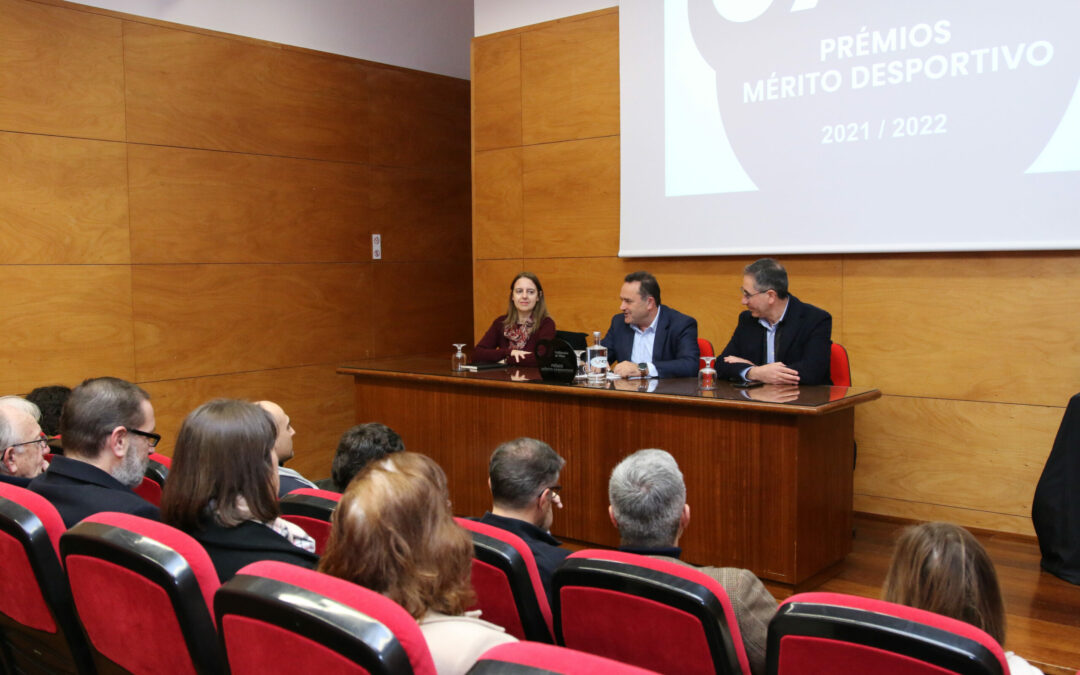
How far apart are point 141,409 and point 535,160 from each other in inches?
163

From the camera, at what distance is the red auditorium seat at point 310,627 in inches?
44.9

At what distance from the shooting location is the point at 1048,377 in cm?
430

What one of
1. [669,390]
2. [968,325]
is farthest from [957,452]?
[669,390]

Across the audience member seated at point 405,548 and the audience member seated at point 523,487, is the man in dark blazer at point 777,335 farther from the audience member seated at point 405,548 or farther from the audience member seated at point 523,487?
the audience member seated at point 405,548

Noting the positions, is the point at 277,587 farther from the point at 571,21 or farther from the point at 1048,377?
the point at 571,21

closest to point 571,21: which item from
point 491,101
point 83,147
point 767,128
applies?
point 491,101

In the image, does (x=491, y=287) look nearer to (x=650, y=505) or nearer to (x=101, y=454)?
(x=101, y=454)

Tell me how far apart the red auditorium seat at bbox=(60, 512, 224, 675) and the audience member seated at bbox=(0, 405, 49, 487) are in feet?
3.50

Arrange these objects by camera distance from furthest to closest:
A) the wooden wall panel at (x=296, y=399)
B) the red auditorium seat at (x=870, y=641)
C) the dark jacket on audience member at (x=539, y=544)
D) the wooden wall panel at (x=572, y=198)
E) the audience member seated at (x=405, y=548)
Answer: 1. the wooden wall panel at (x=572, y=198)
2. the wooden wall panel at (x=296, y=399)
3. the dark jacket on audience member at (x=539, y=544)
4. the audience member seated at (x=405, y=548)
5. the red auditorium seat at (x=870, y=641)

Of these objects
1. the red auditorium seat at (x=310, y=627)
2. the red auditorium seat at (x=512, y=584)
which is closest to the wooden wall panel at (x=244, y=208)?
the red auditorium seat at (x=512, y=584)

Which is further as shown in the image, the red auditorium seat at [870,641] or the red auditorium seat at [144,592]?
the red auditorium seat at [144,592]

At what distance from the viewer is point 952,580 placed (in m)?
1.48

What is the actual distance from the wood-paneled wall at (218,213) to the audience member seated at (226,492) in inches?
148

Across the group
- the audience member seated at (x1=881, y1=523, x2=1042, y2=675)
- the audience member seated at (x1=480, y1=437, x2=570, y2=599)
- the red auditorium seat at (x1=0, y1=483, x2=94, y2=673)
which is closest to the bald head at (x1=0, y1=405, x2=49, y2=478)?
the red auditorium seat at (x1=0, y1=483, x2=94, y2=673)
